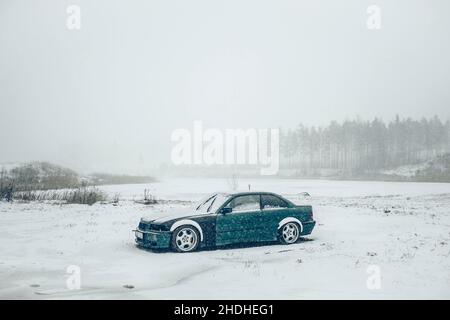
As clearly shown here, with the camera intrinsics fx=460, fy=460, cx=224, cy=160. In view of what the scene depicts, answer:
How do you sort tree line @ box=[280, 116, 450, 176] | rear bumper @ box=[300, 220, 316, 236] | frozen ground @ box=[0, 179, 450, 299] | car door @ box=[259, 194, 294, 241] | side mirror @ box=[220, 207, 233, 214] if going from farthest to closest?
tree line @ box=[280, 116, 450, 176] < rear bumper @ box=[300, 220, 316, 236] < car door @ box=[259, 194, 294, 241] < side mirror @ box=[220, 207, 233, 214] < frozen ground @ box=[0, 179, 450, 299]

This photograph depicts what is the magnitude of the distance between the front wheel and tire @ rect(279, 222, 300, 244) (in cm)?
269

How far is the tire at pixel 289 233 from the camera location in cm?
1343

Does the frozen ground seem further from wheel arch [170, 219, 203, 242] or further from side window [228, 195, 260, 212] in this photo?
side window [228, 195, 260, 212]

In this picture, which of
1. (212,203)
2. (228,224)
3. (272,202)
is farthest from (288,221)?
(212,203)

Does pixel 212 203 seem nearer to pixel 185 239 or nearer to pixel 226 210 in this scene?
pixel 226 210

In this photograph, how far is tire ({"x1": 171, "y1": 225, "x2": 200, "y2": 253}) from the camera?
39.5ft

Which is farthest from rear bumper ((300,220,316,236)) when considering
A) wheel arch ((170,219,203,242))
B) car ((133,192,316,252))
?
wheel arch ((170,219,203,242))

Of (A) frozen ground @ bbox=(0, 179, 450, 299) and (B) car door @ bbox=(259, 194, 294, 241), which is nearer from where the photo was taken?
(A) frozen ground @ bbox=(0, 179, 450, 299)

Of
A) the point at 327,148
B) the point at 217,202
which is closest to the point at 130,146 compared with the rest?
the point at 327,148

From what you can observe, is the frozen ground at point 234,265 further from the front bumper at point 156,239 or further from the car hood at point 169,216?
the car hood at point 169,216

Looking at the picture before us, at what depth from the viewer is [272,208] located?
1338 cm

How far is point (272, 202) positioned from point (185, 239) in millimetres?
2905

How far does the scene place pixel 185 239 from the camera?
12.2 metres
